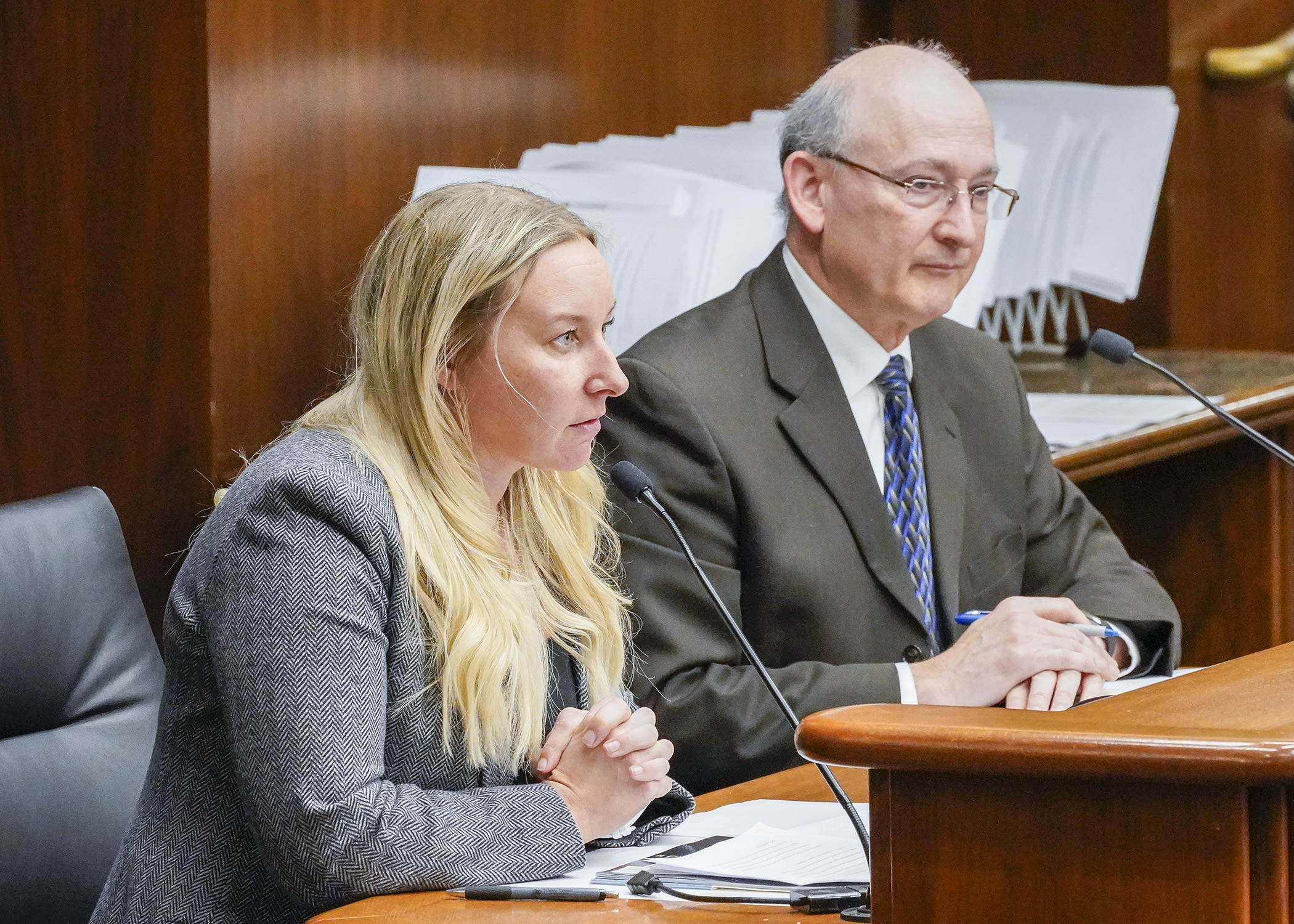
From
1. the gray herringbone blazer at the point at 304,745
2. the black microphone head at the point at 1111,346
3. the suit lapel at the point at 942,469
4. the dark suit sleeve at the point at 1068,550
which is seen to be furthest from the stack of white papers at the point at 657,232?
the gray herringbone blazer at the point at 304,745

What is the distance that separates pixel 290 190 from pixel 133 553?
20.8 inches

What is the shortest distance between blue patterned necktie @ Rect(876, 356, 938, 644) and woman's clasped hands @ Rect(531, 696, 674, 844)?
2.62 feet

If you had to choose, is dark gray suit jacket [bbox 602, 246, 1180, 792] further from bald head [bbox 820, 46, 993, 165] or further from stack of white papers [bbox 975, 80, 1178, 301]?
stack of white papers [bbox 975, 80, 1178, 301]

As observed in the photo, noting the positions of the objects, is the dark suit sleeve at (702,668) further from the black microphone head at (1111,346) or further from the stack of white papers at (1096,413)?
the stack of white papers at (1096,413)

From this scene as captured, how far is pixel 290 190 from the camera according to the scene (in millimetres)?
2275

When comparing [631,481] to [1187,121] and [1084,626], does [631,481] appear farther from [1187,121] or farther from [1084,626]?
[1187,121]

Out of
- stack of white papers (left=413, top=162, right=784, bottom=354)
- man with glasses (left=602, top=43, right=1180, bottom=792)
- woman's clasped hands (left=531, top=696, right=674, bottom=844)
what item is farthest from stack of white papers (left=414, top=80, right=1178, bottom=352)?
woman's clasped hands (left=531, top=696, right=674, bottom=844)

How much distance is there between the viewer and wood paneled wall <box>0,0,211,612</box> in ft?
6.99

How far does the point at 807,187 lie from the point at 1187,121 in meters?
2.10

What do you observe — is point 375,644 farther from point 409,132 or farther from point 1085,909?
point 409,132

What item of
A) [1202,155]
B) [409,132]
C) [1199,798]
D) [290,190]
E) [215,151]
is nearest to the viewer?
[1199,798]

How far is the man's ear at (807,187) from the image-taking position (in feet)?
7.59

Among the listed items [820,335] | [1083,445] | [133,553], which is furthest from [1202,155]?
[133,553]

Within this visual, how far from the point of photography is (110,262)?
7.13 feet
